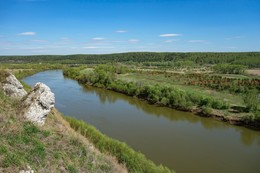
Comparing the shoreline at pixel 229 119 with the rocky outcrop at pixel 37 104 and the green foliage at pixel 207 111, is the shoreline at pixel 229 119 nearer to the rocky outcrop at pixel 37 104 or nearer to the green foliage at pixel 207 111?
the green foliage at pixel 207 111

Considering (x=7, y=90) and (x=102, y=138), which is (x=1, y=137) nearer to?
(x=7, y=90)

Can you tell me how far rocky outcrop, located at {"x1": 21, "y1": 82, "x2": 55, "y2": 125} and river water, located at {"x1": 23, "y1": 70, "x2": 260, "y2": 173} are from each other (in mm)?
8509

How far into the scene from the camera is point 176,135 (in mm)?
21547

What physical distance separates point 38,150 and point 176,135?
1548 centimetres

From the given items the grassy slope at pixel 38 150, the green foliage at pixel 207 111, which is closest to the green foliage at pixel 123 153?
the grassy slope at pixel 38 150

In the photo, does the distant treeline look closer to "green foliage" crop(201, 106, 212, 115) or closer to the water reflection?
A: the water reflection

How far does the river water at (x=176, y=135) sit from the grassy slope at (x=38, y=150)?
25.9 feet

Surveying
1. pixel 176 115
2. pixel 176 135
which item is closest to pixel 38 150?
pixel 176 135

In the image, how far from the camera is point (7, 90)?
13055mm

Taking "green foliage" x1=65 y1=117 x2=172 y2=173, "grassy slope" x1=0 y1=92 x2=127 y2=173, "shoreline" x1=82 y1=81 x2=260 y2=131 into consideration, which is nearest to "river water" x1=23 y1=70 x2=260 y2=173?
"shoreline" x1=82 y1=81 x2=260 y2=131

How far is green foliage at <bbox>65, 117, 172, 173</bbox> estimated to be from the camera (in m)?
11.9

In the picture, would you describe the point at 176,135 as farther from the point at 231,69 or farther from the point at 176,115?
the point at 231,69

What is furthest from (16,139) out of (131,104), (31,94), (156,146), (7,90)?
(131,104)

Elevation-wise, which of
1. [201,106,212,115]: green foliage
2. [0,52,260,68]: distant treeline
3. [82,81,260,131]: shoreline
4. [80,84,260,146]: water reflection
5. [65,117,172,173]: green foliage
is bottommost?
[80,84,260,146]: water reflection
